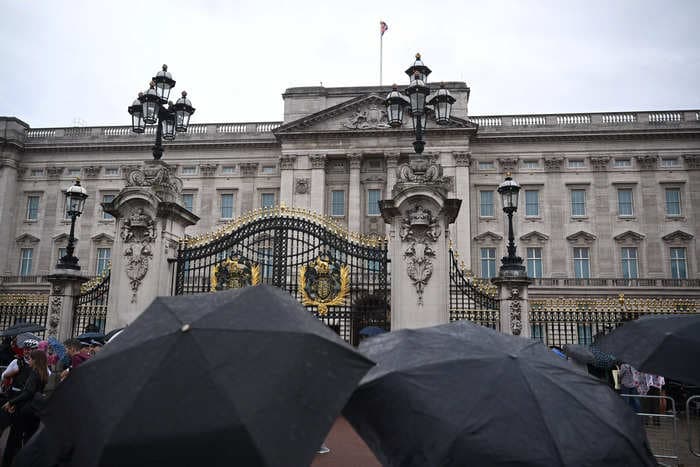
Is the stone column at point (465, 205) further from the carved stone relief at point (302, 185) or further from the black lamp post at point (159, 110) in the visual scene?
the black lamp post at point (159, 110)

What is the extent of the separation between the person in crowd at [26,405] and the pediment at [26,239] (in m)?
38.5

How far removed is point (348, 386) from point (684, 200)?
4100cm

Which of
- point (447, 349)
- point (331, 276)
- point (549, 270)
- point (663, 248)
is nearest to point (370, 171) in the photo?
point (549, 270)

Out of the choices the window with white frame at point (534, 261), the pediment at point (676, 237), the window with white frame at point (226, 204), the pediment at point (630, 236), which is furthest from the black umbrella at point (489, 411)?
the pediment at point (676, 237)

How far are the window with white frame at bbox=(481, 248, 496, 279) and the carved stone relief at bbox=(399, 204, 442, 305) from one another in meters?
26.1

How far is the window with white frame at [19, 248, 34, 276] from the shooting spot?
4022 cm

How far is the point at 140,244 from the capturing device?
1215 cm

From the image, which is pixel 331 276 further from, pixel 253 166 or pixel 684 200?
pixel 684 200

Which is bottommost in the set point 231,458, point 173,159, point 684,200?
point 231,458

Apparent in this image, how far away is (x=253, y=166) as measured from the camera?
39906mm

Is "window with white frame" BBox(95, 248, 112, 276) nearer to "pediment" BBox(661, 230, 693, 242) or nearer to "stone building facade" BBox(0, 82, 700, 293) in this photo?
"stone building facade" BBox(0, 82, 700, 293)

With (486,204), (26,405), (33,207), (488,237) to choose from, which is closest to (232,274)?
(26,405)

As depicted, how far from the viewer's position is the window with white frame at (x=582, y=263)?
36312 mm

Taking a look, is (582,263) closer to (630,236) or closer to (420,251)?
(630,236)
